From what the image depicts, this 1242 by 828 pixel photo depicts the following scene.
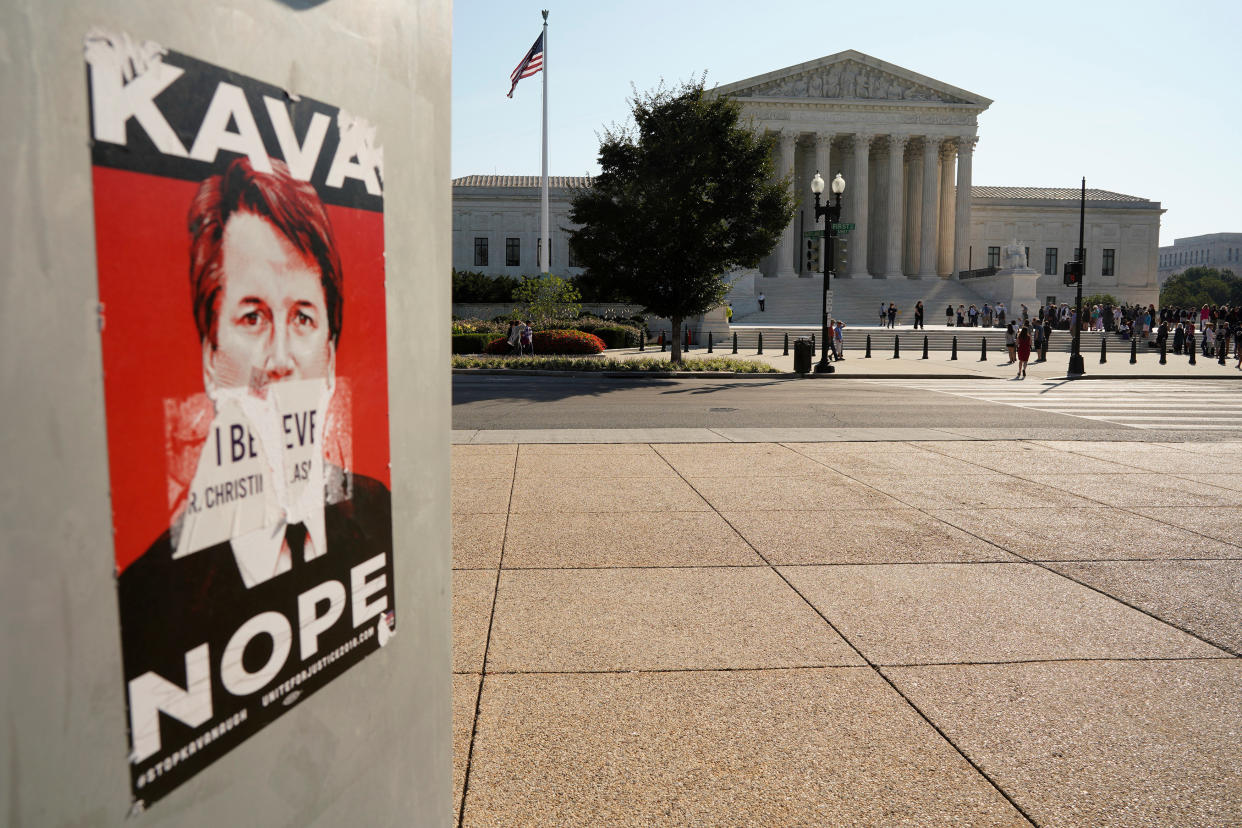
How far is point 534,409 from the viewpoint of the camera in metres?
16.4

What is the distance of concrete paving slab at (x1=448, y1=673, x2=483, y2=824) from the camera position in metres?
3.12

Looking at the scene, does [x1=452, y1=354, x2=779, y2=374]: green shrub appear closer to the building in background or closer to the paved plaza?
the paved plaza

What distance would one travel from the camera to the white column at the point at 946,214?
259 feet

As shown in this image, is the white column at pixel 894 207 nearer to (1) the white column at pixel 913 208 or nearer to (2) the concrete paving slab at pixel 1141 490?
(1) the white column at pixel 913 208

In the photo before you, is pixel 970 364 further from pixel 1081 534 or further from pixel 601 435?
pixel 1081 534

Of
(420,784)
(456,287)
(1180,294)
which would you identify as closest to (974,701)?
(420,784)

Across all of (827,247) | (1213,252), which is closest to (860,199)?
(827,247)

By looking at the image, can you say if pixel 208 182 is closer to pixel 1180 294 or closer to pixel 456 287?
pixel 456 287

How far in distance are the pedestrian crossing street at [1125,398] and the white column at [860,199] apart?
4963cm

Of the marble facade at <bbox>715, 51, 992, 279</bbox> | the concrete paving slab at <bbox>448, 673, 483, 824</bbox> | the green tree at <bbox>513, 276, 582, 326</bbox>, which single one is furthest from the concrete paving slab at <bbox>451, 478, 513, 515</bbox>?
the marble facade at <bbox>715, 51, 992, 279</bbox>

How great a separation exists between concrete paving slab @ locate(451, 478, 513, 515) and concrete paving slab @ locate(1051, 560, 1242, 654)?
14.2ft

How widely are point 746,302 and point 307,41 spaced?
2499 inches

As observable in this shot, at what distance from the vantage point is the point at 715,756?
10.9 ft

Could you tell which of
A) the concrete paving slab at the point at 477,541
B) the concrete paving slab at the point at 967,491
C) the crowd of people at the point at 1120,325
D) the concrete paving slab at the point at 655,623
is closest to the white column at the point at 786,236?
the crowd of people at the point at 1120,325
